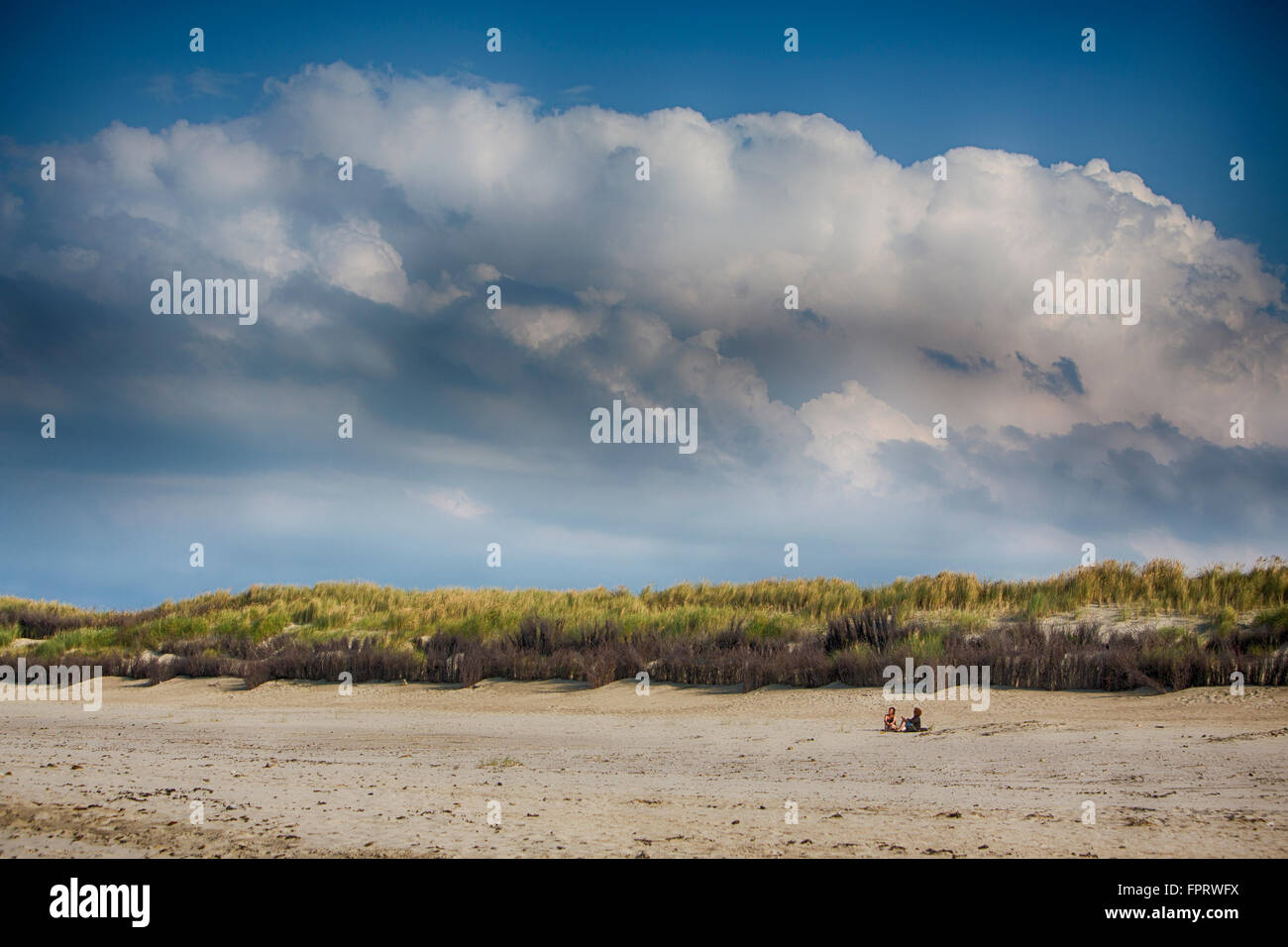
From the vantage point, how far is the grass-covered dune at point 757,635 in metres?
13.2

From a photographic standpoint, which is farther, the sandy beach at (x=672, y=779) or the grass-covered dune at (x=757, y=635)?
the grass-covered dune at (x=757, y=635)

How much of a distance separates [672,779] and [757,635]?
30.7 ft

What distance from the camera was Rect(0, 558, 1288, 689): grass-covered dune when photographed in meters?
13.2

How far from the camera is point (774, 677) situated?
48.0 feet

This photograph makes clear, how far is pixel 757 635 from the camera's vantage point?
1711 cm

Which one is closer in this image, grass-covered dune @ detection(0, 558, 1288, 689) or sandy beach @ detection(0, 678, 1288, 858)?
sandy beach @ detection(0, 678, 1288, 858)

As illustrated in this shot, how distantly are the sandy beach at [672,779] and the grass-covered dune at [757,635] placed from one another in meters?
0.75

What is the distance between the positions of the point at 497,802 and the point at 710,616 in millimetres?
12459

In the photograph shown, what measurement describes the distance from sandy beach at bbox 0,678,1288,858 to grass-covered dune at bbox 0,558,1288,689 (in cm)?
75

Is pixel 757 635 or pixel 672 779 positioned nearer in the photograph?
pixel 672 779

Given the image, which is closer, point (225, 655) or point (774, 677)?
point (774, 677)

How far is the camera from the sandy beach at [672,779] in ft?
17.4

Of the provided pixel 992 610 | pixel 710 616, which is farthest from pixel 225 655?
pixel 992 610
